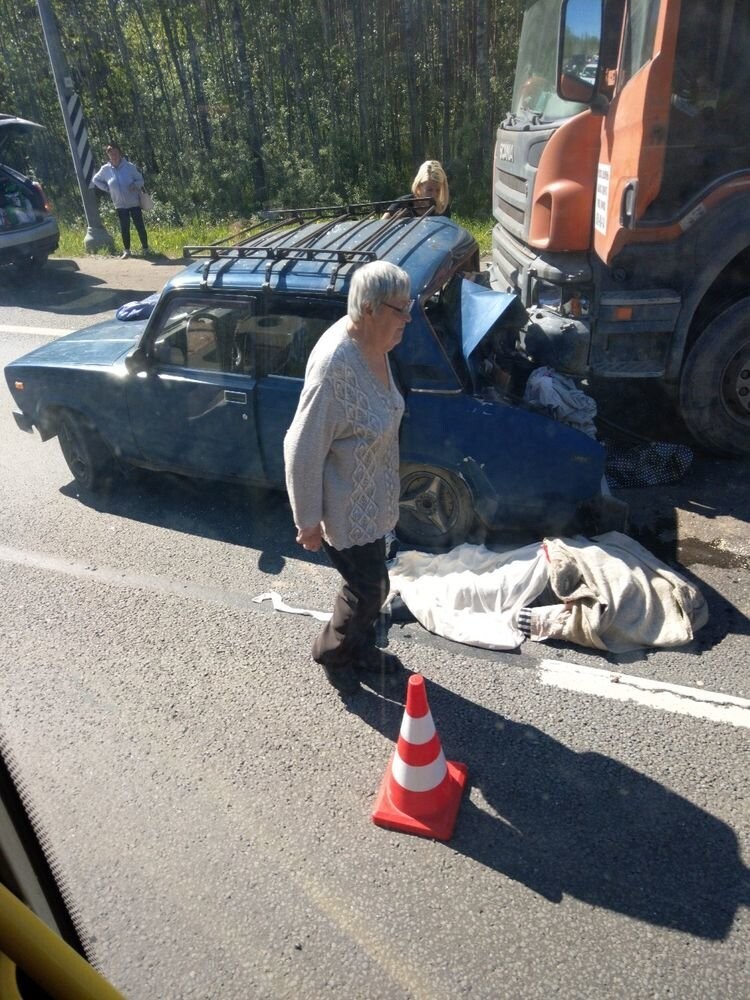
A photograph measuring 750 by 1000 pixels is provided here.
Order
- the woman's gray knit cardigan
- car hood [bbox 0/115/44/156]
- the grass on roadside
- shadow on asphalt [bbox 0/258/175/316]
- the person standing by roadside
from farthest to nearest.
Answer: the grass on roadside
the person standing by roadside
car hood [bbox 0/115/44/156]
shadow on asphalt [bbox 0/258/175/316]
the woman's gray knit cardigan

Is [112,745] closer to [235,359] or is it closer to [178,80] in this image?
[235,359]

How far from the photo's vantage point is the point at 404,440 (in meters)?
4.29

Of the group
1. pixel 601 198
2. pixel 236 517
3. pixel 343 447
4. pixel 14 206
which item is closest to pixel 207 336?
pixel 236 517

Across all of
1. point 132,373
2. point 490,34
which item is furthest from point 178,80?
point 132,373

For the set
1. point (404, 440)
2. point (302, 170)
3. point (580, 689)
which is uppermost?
point (404, 440)

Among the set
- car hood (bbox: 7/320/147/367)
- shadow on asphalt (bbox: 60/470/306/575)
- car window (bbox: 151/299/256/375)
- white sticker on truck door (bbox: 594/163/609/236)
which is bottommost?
shadow on asphalt (bbox: 60/470/306/575)

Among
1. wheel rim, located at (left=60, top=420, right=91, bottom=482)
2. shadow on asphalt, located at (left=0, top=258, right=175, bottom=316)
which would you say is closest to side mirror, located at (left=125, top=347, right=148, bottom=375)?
wheel rim, located at (left=60, top=420, right=91, bottom=482)

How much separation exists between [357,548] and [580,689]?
1184 mm

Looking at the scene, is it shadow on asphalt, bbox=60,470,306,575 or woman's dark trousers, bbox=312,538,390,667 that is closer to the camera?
woman's dark trousers, bbox=312,538,390,667

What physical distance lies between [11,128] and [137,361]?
9.03m

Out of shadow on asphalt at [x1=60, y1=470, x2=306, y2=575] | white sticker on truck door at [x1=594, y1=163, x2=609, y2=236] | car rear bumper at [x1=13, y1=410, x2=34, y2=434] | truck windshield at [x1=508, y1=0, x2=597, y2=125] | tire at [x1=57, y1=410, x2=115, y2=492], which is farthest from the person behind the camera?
truck windshield at [x1=508, y1=0, x2=597, y2=125]

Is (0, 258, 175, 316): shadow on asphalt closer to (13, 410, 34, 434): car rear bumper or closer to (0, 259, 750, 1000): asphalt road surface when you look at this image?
(13, 410, 34, 434): car rear bumper

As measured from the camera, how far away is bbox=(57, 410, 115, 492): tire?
210 inches

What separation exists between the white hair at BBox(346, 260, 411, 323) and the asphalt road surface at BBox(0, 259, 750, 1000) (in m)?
1.74
